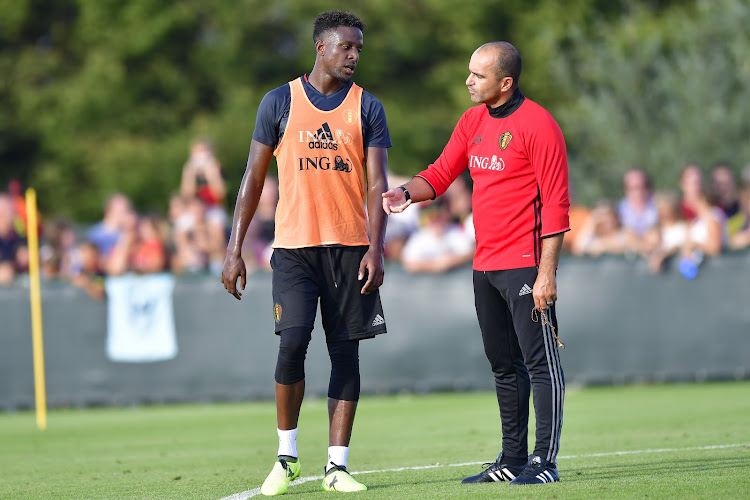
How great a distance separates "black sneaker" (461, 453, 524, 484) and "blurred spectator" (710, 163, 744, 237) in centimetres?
825

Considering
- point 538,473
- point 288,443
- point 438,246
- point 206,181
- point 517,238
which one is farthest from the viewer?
point 206,181

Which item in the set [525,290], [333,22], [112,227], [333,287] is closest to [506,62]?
[333,22]

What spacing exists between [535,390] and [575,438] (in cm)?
281

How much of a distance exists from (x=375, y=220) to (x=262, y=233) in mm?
9057

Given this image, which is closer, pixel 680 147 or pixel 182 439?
pixel 182 439

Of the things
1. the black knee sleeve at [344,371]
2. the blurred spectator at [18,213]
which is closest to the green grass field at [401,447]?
the black knee sleeve at [344,371]

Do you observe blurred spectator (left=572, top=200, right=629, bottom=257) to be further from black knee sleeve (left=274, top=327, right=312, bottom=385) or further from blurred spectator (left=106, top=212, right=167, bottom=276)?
black knee sleeve (left=274, top=327, right=312, bottom=385)

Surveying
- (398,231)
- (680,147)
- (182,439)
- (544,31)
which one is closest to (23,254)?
(398,231)

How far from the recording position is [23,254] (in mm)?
16188

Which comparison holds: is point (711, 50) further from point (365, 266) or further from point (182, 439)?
point (365, 266)

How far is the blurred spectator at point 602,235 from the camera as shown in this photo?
1458 centimetres

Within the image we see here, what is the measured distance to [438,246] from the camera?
14.6m

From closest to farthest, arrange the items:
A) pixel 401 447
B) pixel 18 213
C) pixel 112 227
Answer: pixel 401 447
pixel 112 227
pixel 18 213

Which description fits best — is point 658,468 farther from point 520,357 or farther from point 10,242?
point 10,242
